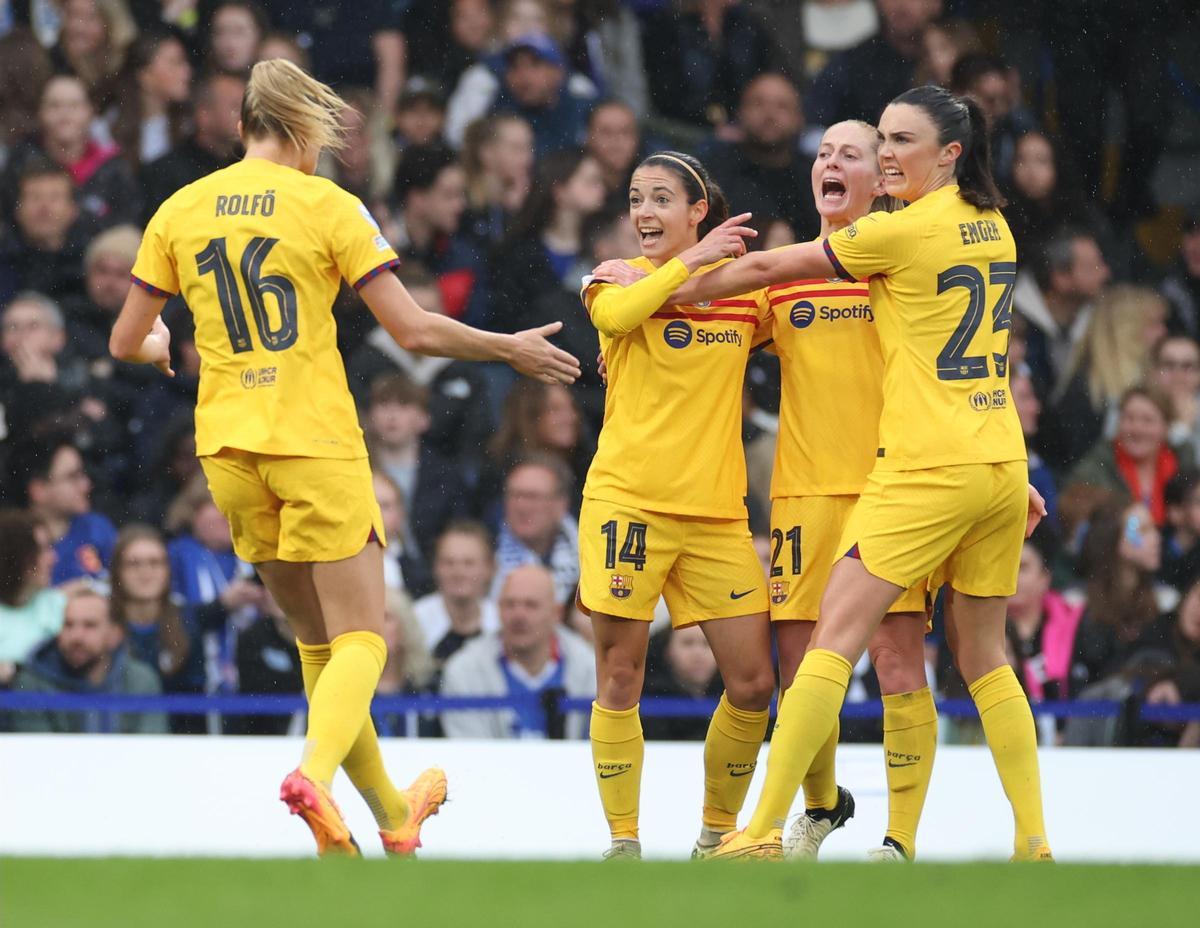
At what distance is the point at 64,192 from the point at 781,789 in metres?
5.86

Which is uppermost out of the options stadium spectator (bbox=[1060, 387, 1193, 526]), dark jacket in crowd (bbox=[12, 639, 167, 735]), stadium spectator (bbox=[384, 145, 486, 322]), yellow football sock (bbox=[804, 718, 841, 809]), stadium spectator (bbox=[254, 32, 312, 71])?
stadium spectator (bbox=[254, 32, 312, 71])

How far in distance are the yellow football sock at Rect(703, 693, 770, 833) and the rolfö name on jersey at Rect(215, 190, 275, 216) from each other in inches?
76.4

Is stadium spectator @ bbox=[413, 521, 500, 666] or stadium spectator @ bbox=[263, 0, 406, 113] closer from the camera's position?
stadium spectator @ bbox=[413, 521, 500, 666]

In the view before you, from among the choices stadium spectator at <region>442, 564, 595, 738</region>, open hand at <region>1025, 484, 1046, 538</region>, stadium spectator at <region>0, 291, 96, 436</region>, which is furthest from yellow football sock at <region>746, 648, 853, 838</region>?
stadium spectator at <region>0, 291, 96, 436</region>

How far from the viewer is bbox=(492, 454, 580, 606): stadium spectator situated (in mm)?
8703

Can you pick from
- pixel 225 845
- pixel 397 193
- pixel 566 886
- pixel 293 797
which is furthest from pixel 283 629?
pixel 566 886

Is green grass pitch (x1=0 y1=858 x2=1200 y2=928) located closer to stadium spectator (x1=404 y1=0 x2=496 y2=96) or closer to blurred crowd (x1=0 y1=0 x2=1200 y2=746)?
blurred crowd (x1=0 y1=0 x2=1200 y2=746)

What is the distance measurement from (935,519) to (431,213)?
4932mm

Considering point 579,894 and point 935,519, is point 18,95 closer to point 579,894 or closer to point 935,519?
point 935,519

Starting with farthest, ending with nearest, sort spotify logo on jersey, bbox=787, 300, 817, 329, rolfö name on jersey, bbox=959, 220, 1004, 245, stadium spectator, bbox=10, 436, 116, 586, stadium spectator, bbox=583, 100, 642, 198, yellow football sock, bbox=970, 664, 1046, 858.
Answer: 1. stadium spectator, bbox=583, 100, 642, 198
2. stadium spectator, bbox=10, 436, 116, 586
3. spotify logo on jersey, bbox=787, 300, 817, 329
4. yellow football sock, bbox=970, 664, 1046, 858
5. rolfö name on jersey, bbox=959, 220, 1004, 245

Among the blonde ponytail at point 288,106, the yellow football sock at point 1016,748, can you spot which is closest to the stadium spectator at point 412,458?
the blonde ponytail at point 288,106

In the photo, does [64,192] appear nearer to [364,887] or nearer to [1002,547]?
[1002,547]

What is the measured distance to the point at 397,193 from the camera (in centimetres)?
935

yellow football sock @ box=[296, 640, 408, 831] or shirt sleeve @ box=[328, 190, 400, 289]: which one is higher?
shirt sleeve @ box=[328, 190, 400, 289]
